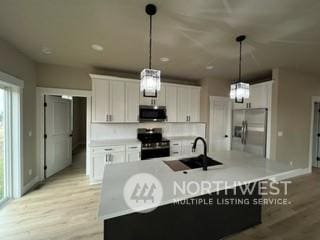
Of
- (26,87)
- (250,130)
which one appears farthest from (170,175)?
(250,130)

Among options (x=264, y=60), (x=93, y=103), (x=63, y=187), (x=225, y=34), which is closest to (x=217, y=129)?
(x=264, y=60)

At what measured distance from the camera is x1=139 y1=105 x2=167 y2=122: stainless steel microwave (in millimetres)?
4176

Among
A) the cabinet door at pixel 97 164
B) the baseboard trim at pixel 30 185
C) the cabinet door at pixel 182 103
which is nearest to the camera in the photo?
the baseboard trim at pixel 30 185

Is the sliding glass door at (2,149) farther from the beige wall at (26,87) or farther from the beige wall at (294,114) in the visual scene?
the beige wall at (294,114)

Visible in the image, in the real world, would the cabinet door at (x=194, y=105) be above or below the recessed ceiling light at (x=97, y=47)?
below

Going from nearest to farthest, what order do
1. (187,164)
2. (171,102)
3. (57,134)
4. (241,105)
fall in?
(187,164) < (57,134) < (171,102) < (241,105)

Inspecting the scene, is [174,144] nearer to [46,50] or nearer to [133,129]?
[133,129]

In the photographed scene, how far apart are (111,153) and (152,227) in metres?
2.32

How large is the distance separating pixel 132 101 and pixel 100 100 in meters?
0.75

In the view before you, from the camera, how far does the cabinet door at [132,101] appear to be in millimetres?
4066

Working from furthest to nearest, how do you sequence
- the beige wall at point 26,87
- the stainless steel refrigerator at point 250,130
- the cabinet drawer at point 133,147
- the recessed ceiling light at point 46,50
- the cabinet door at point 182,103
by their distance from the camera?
the cabinet door at point 182,103 < the stainless steel refrigerator at point 250,130 < the cabinet drawer at point 133,147 < the recessed ceiling light at point 46,50 < the beige wall at point 26,87

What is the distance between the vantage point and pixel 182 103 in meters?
4.68

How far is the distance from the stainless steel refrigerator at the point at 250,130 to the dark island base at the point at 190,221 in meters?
2.24

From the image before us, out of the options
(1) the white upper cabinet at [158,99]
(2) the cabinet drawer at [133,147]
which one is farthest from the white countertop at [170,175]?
(1) the white upper cabinet at [158,99]
